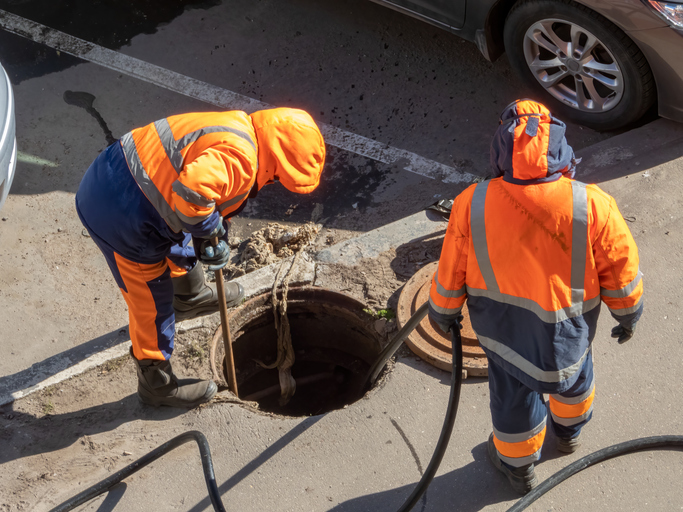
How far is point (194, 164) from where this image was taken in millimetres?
2670

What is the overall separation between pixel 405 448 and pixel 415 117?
286 cm

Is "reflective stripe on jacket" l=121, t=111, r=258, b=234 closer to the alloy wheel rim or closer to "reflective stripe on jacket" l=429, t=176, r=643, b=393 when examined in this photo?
"reflective stripe on jacket" l=429, t=176, r=643, b=393

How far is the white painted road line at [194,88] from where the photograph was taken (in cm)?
491

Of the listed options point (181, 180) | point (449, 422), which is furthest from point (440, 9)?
point (449, 422)

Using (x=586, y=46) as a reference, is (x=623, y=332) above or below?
below

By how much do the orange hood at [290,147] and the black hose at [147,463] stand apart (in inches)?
50.3

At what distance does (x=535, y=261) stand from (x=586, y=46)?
2.74 metres

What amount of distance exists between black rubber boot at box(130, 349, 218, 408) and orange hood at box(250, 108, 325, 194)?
1194mm

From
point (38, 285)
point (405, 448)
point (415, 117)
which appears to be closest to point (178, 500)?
point (405, 448)

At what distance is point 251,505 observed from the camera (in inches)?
122

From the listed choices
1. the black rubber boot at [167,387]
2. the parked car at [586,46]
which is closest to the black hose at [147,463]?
the black rubber boot at [167,387]

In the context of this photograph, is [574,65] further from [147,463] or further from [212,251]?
[147,463]

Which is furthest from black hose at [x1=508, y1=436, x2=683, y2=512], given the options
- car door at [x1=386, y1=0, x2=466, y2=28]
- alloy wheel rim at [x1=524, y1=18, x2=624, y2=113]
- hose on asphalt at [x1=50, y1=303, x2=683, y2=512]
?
car door at [x1=386, y1=0, x2=466, y2=28]

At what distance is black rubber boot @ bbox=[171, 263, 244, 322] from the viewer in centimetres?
378
